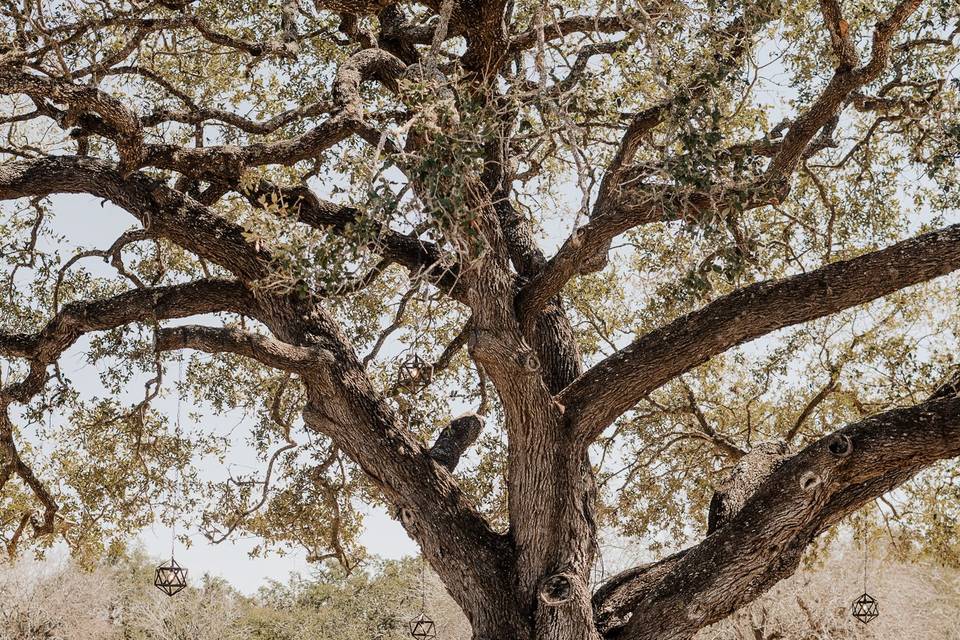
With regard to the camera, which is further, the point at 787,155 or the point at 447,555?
the point at 787,155

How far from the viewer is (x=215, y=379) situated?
334 inches

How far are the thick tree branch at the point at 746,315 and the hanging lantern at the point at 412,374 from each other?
1.04m

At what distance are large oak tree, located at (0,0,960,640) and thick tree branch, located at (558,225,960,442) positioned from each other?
0.02 meters

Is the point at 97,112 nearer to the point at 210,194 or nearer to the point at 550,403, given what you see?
the point at 210,194

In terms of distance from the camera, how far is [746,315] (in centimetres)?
484

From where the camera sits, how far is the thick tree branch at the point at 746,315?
455 cm

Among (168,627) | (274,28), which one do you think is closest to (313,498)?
(274,28)

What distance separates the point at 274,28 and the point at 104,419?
378 cm

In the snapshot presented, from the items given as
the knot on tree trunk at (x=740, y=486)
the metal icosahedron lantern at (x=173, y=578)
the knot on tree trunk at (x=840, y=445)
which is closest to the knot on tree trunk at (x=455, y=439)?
the knot on tree trunk at (x=740, y=486)

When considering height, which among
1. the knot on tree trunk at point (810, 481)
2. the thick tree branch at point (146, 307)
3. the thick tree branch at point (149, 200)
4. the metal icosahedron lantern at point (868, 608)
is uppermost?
the thick tree branch at point (149, 200)

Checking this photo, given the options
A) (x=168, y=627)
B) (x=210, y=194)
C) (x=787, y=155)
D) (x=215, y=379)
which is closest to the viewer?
(x=787, y=155)

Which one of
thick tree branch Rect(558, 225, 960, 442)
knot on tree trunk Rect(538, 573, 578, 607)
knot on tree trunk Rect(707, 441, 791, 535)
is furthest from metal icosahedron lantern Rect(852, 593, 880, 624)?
thick tree branch Rect(558, 225, 960, 442)

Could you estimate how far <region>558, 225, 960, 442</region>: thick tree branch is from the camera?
4551 millimetres

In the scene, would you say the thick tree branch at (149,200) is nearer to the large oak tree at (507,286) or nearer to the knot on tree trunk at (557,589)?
the large oak tree at (507,286)
